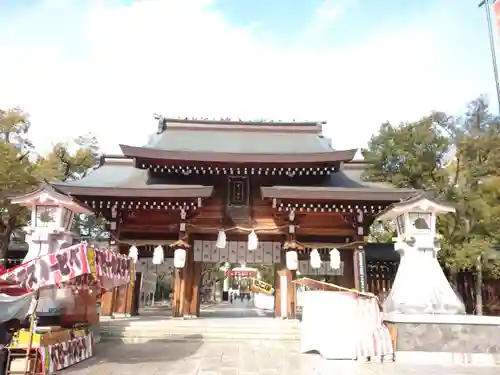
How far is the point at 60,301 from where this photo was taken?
9.59 metres

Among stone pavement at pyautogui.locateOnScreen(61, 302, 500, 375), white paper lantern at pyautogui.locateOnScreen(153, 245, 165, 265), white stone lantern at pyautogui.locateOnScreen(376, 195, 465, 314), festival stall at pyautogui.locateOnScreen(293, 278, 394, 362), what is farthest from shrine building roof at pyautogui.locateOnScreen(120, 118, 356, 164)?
stone pavement at pyautogui.locateOnScreen(61, 302, 500, 375)

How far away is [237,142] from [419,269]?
10.8m

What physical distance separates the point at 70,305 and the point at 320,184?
35.7 ft

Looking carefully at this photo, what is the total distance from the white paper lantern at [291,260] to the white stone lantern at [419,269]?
3506mm

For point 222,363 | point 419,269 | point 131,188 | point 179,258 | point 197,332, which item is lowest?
point 222,363

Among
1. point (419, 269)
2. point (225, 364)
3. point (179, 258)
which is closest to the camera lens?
point (225, 364)

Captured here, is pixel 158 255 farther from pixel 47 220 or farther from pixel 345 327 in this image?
pixel 345 327

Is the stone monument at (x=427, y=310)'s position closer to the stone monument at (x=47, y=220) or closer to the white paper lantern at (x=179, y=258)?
the white paper lantern at (x=179, y=258)

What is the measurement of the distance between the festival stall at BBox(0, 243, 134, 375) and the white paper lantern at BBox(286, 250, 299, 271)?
249 inches

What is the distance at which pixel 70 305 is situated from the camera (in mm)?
9547

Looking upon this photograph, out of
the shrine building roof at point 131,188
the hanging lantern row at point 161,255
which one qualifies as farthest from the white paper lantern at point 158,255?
the shrine building roof at point 131,188

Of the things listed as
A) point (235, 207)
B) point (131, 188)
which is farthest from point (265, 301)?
point (131, 188)

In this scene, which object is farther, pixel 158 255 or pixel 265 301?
pixel 265 301

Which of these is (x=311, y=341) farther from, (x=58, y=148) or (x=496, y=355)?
(x=58, y=148)
